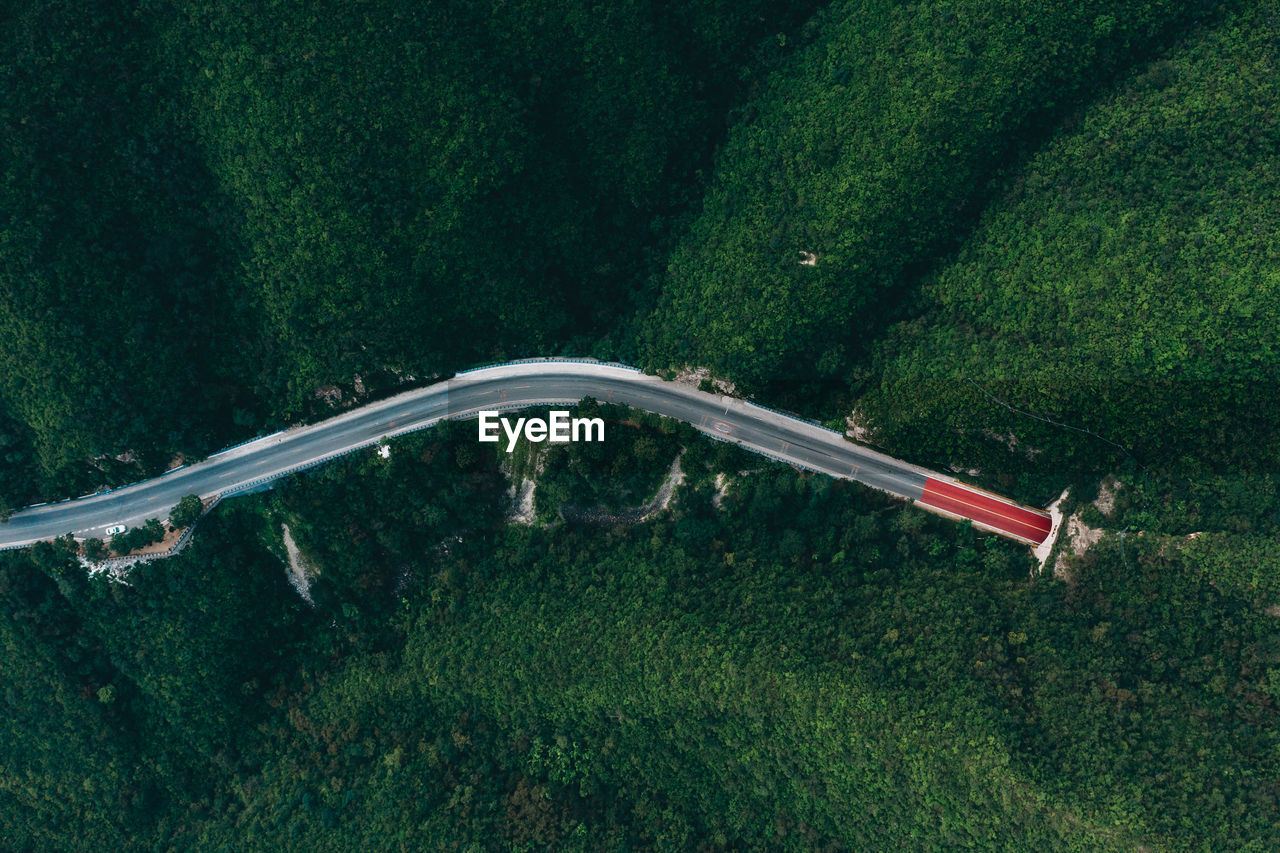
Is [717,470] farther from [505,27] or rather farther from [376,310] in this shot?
[505,27]

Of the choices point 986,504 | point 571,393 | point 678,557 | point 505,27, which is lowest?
point 678,557

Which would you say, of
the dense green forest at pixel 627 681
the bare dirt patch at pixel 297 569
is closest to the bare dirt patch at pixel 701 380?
the dense green forest at pixel 627 681

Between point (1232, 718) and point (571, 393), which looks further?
point (571, 393)

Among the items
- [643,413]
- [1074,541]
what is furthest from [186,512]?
[1074,541]

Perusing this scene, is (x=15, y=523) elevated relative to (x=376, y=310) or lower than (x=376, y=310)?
lower

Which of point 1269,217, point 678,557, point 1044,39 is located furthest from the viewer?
point 678,557

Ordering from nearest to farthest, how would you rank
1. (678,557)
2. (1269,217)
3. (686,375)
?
(1269,217), (678,557), (686,375)

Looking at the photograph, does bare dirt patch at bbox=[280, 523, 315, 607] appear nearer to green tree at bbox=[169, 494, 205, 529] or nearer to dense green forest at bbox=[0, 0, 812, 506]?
green tree at bbox=[169, 494, 205, 529]

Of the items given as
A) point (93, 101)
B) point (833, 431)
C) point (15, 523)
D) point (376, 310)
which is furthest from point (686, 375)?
point (15, 523)
